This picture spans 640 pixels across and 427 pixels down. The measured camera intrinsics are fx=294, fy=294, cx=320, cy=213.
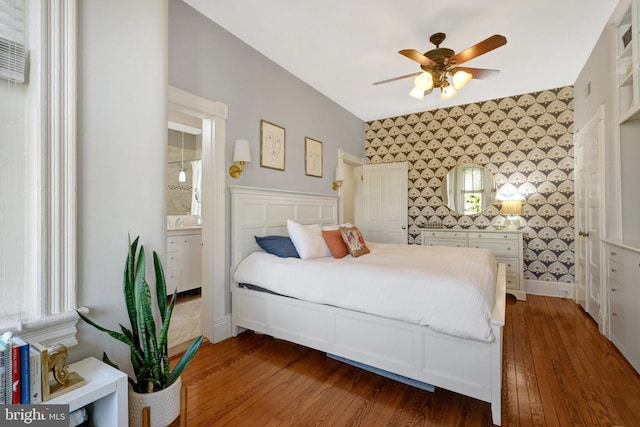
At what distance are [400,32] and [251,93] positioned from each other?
1.50 meters

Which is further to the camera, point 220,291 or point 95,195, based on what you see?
point 220,291

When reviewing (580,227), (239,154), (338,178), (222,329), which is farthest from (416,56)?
(580,227)

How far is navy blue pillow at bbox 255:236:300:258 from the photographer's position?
2672 millimetres

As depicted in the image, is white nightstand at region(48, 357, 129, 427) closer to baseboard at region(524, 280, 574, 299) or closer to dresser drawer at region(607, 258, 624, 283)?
dresser drawer at region(607, 258, 624, 283)

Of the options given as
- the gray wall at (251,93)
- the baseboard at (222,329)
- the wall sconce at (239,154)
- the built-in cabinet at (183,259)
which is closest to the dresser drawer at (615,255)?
the gray wall at (251,93)

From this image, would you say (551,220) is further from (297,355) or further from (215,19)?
(215,19)

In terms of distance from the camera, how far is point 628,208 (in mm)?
2506

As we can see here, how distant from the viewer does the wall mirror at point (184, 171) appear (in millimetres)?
4375

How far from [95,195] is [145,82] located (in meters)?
0.63

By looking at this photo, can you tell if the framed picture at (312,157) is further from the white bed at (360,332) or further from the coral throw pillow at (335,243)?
the coral throw pillow at (335,243)

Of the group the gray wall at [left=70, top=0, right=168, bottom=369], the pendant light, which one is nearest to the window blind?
the gray wall at [left=70, top=0, right=168, bottom=369]

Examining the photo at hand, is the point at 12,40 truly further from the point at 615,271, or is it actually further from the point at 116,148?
the point at 615,271

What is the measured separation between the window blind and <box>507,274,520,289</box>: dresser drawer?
4.77m

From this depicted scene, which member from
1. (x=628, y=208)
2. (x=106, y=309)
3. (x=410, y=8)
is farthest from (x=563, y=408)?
(x=410, y=8)
